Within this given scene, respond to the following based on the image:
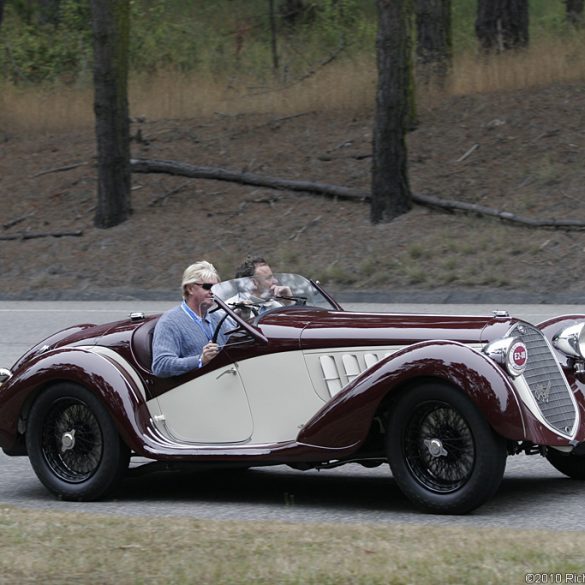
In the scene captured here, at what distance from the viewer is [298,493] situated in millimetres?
7516

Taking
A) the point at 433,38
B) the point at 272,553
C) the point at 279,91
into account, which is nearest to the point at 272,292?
the point at 272,553

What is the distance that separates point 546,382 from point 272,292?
1.76 metres

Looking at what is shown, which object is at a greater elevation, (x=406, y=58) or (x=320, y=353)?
→ (x=406, y=58)

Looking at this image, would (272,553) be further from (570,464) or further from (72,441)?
(570,464)

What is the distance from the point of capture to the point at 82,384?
749 cm

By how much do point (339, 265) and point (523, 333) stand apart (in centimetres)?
1288

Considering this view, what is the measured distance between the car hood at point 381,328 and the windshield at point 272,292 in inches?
13.3

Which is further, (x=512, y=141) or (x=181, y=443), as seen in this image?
(x=512, y=141)

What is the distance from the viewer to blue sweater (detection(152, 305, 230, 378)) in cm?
741

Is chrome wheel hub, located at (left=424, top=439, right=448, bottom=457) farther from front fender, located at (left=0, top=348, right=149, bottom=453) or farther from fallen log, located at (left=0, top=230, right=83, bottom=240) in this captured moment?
fallen log, located at (left=0, top=230, right=83, bottom=240)

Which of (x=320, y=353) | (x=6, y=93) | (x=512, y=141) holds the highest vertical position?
(x=6, y=93)

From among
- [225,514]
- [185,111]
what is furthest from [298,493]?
[185,111]

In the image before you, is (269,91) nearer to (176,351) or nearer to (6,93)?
(6,93)

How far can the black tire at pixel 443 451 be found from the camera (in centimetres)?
638
